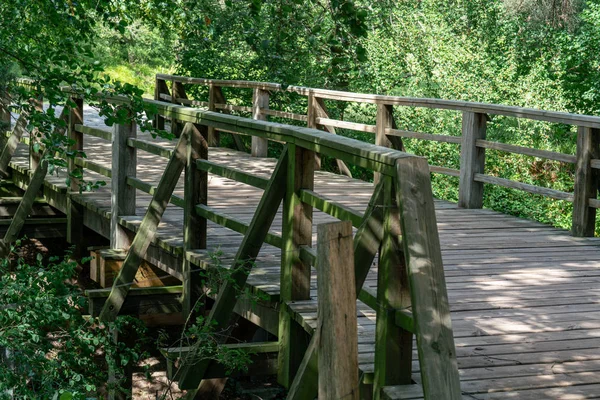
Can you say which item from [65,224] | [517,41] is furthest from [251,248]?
[517,41]

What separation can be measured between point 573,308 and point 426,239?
2420mm

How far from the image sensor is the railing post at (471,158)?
27.9ft

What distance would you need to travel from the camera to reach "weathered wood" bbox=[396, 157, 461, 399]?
Answer: 2.96m

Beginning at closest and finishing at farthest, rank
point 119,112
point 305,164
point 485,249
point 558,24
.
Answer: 1. point 305,164
2. point 119,112
3. point 485,249
4. point 558,24

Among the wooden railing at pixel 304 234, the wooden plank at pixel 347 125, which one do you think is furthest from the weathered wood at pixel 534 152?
the wooden railing at pixel 304 234

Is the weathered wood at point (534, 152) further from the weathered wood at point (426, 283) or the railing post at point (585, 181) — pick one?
the weathered wood at point (426, 283)

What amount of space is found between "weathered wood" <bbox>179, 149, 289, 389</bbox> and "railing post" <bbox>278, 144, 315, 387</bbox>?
0.06m

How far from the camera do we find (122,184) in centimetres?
773

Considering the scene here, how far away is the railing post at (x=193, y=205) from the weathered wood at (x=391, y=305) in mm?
2911

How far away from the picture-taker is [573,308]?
5266mm

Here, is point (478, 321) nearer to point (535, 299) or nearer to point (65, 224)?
point (535, 299)

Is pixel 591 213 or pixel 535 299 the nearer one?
pixel 535 299

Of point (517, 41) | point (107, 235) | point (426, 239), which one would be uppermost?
point (517, 41)

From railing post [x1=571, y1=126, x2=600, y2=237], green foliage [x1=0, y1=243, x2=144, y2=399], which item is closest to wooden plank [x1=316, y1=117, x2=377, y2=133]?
railing post [x1=571, y1=126, x2=600, y2=237]
